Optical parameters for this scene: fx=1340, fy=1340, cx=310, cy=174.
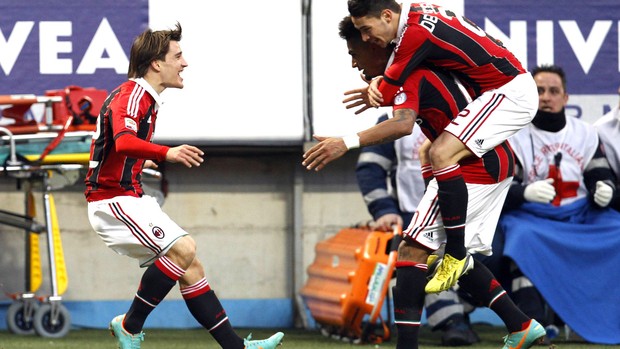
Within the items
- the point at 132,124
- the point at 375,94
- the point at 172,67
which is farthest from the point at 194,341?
the point at 375,94

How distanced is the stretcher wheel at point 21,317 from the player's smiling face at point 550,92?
3310mm

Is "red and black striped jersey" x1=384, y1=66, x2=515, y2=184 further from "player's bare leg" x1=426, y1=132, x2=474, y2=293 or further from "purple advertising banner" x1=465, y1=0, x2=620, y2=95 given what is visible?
"purple advertising banner" x1=465, y1=0, x2=620, y2=95

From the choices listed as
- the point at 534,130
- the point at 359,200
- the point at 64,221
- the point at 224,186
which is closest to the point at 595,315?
the point at 534,130

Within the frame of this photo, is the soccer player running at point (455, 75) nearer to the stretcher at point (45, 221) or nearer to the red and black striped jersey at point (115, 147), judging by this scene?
the red and black striped jersey at point (115, 147)

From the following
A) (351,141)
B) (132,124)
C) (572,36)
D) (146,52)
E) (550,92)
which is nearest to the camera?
(351,141)

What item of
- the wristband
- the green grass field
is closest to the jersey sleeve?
the wristband

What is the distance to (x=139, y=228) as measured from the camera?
19.4ft

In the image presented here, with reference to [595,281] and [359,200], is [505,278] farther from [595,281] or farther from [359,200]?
[359,200]

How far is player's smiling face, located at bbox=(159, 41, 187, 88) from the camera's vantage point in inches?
243

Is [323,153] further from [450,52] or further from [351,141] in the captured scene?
[450,52]

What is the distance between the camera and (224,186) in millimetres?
9203

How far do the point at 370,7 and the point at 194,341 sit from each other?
3029 mm

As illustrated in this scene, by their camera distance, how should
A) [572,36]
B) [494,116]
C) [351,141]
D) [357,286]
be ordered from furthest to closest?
1. [572,36]
2. [357,286]
3. [494,116]
4. [351,141]

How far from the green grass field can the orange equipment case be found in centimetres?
11
